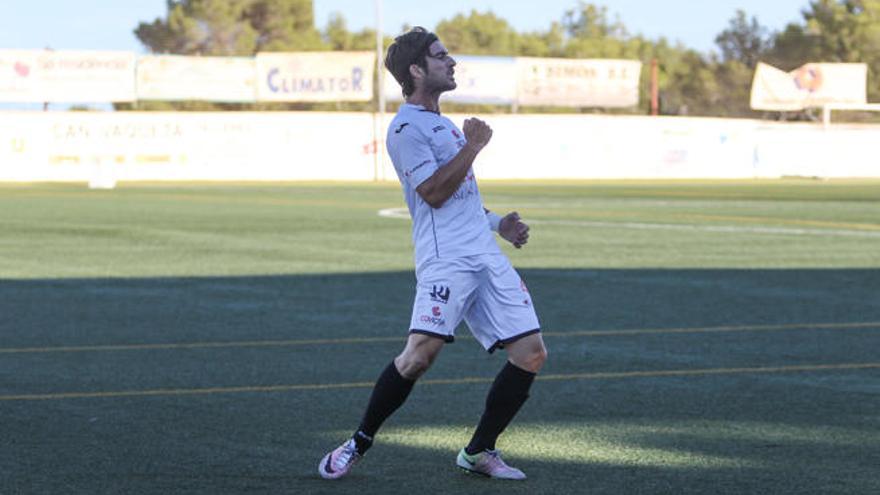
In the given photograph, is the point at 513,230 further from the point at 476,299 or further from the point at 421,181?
the point at 421,181

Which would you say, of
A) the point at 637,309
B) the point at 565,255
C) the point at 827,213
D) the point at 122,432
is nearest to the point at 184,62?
the point at 827,213

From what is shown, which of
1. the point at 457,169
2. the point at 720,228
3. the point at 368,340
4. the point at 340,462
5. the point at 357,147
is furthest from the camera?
the point at 357,147

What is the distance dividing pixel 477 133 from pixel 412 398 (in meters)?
2.93

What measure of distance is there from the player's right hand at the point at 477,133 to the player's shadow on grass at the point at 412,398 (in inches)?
55.6

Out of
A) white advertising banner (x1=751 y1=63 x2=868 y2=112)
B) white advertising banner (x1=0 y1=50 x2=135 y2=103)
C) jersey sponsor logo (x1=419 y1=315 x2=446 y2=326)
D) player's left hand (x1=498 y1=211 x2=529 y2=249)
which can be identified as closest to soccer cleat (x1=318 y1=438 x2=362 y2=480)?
jersey sponsor logo (x1=419 y1=315 x2=446 y2=326)

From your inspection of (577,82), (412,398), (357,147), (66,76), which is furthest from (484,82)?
(412,398)

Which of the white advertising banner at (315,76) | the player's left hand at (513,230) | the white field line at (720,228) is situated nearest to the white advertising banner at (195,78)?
the white advertising banner at (315,76)

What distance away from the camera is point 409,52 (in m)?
6.86

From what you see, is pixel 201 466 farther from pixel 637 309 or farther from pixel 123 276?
pixel 123 276

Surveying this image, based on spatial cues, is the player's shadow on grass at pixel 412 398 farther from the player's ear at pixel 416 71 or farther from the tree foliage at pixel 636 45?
the tree foliage at pixel 636 45

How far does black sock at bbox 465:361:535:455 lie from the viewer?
6969 millimetres

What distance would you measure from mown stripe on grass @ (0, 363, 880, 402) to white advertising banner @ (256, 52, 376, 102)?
6060cm

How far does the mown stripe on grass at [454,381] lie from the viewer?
932cm

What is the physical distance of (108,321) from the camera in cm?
1341
